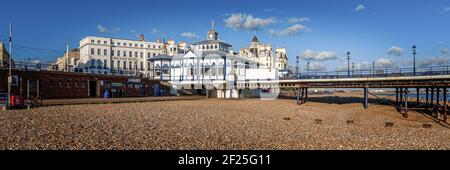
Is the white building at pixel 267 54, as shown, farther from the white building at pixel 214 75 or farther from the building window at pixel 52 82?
the building window at pixel 52 82

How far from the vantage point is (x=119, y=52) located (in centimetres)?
8744

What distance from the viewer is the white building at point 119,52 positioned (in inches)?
3221

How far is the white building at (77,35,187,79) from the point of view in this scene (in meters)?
81.8

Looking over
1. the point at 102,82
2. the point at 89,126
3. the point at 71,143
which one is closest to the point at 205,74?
the point at 102,82

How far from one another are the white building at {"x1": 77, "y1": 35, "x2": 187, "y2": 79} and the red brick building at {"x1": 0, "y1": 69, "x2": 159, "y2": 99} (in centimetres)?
2983

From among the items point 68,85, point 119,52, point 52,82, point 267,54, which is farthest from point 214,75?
point 267,54

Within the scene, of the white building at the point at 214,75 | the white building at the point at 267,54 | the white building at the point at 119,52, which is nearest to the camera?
the white building at the point at 214,75

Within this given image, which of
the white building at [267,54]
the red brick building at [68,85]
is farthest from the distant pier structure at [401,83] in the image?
the white building at [267,54]

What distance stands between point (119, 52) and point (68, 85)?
1971 inches

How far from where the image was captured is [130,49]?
296 feet

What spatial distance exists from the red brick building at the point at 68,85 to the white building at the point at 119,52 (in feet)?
97.9

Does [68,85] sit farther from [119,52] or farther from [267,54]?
[267,54]
